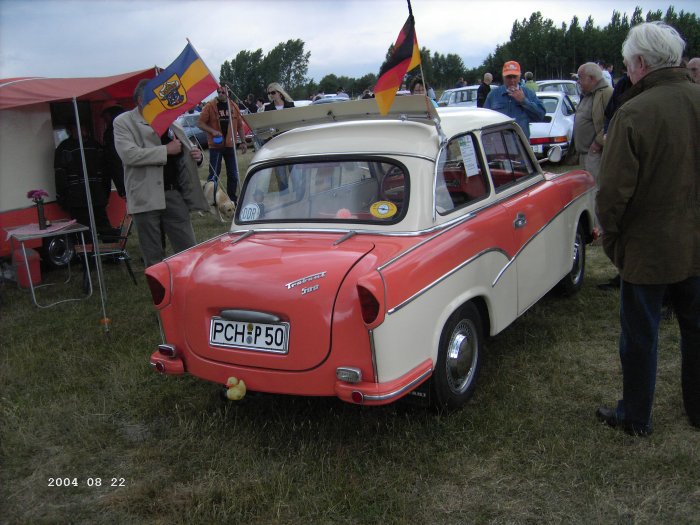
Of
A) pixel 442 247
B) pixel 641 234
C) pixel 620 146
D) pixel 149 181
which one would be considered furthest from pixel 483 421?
pixel 149 181

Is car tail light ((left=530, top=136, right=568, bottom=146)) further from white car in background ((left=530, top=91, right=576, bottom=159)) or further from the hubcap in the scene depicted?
the hubcap

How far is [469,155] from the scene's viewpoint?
4070 millimetres

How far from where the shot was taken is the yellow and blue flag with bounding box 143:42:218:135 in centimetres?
500

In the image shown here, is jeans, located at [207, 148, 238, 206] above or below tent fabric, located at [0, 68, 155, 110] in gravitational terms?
below

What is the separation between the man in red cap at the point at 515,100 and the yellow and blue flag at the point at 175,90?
3.42m

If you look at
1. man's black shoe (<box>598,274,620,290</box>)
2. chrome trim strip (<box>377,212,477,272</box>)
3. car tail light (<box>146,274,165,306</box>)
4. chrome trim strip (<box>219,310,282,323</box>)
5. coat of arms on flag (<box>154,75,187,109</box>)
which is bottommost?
man's black shoe (<box>598,274,620,290</box>)

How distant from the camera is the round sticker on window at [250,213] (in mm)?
4047

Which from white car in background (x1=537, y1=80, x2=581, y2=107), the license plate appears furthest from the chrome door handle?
white car in background (x1=537, y1=80, x2=581, y2=107)

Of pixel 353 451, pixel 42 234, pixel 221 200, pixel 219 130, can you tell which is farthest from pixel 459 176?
pixel 219 130

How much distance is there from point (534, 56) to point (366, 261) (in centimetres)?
8203

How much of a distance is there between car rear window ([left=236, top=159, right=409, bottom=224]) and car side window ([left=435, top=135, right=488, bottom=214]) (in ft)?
0.86

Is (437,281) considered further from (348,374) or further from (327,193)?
(327,193)

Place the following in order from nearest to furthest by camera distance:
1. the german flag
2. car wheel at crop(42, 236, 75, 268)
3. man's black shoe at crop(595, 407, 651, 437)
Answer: man's black shoe at crop(595, 407, 651, 437)
the german flag
car wheel at crop(42, 236, 75, 268)

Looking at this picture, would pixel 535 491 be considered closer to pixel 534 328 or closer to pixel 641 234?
pixel 641 234
